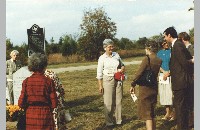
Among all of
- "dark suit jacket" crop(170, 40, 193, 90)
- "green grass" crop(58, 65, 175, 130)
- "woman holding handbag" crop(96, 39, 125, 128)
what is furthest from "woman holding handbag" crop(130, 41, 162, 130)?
"green grass" crop(58, 65, 175, 130)

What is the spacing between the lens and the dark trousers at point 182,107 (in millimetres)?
6832

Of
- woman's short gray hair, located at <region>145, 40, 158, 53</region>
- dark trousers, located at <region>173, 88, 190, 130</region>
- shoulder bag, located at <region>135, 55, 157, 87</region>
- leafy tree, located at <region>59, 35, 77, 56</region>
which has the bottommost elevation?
dark trousers, located at <region>173, 88, 190, 130</region>

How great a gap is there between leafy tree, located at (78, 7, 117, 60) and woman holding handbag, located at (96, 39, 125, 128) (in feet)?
74.1

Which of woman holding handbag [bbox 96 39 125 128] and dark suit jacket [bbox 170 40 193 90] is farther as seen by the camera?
woman holding handbag [bbox 96 39 125 128]

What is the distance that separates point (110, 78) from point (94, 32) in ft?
76.4

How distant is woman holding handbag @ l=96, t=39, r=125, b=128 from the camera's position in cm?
843

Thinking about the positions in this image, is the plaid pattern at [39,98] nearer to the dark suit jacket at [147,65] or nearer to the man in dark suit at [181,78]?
the dark suit jacket at [147,65]

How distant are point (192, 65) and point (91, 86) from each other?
9.86 metres

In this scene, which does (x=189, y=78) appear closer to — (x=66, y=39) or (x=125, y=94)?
(x=125, y=94)

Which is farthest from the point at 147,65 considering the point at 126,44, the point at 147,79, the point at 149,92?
the point at 126,44

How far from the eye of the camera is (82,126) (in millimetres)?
8820

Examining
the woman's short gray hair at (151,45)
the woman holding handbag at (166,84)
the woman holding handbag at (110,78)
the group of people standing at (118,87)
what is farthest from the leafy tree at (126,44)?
the woman's short gray hair at (151,45)

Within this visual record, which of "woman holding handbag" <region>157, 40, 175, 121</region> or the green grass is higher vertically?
"woman holding handbag" <region>157, 40, 175, 121</region>

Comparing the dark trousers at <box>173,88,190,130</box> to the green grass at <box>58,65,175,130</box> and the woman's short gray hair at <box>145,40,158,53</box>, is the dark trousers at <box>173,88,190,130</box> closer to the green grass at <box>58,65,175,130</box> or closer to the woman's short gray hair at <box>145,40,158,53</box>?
the woman's short gray hair at <box>145,40,158,53</box>
